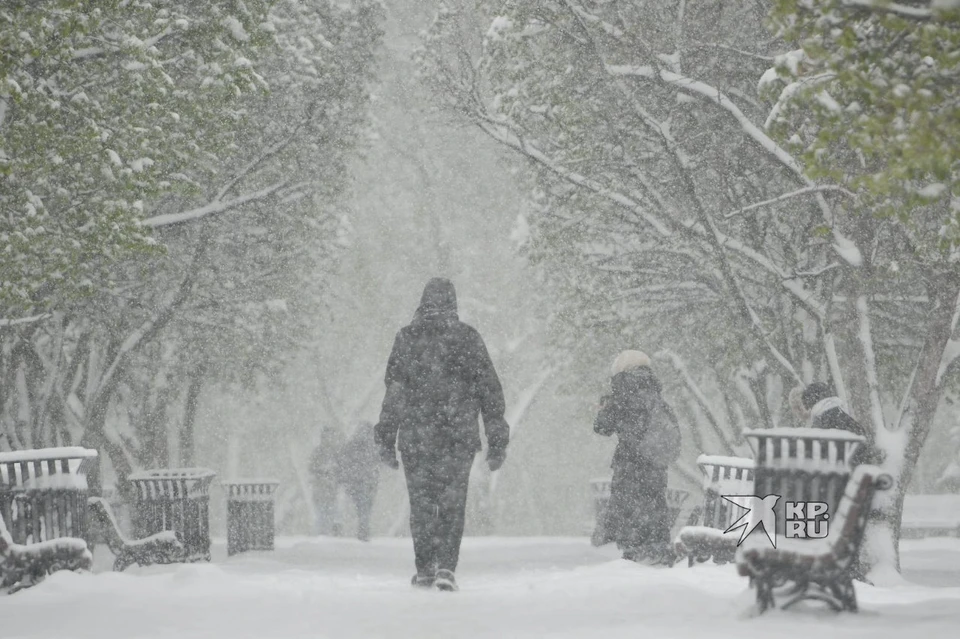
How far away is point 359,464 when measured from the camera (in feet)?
70.3

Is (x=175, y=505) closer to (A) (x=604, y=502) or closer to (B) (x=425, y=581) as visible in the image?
(B) (x=425, y=581)

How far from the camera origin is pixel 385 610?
6.77 meters

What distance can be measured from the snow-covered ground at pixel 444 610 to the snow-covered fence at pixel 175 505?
11.4 feet

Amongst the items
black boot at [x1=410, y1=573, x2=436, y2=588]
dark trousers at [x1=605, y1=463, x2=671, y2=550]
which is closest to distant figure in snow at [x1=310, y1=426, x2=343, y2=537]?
dark trousers at [x1=605, y1=463, x2=671, y2=550]

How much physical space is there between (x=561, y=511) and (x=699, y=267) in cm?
2814

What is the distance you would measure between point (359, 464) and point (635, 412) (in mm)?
10951

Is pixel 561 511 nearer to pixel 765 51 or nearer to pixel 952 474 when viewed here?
pixel 952 474

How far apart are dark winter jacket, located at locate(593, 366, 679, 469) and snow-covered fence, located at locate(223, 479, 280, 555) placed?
710cm

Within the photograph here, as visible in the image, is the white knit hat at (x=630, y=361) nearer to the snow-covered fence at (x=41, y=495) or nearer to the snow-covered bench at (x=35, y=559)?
the snow-covered fence at (x=41, y=495)

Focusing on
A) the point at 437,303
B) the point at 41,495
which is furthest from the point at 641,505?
the point at 41,495

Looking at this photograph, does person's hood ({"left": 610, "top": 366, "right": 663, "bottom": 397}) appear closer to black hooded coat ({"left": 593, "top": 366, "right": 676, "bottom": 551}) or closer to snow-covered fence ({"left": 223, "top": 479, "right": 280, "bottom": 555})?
black hooded coat ({"left": 593, "top": 366, "right": 676, "bottom": 551})

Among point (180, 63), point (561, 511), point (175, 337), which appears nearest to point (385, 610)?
point (180, 63)

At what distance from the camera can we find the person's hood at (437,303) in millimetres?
8494

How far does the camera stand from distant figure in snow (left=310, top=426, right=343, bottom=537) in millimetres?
22766
